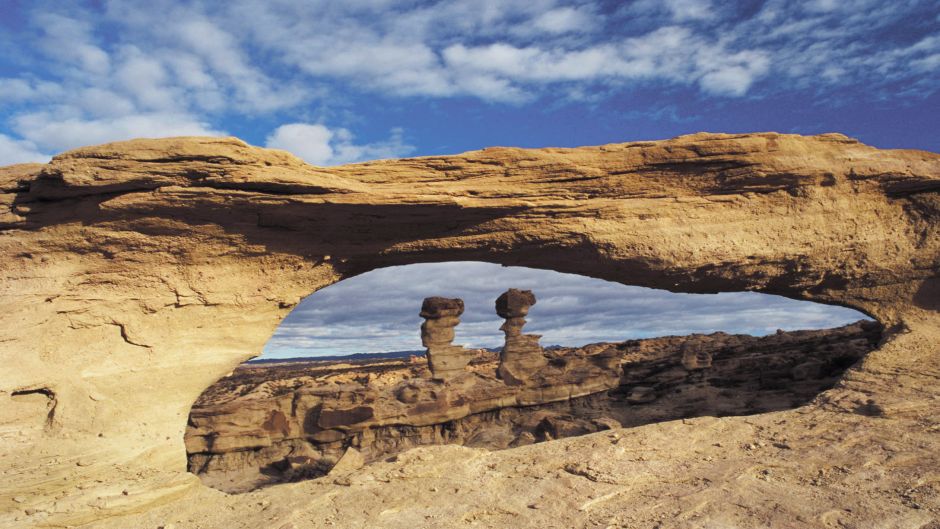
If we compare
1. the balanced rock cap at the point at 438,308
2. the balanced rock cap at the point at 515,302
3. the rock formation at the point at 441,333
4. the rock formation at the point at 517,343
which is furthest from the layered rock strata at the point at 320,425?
the balanced rock cap at the point at 515,302

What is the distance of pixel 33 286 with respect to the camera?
6914 millimetres

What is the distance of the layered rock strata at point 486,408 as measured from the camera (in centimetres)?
1348

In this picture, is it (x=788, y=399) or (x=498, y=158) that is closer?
(x=498, y=158)

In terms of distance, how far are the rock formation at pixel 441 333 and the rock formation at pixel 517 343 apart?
6.37 ft

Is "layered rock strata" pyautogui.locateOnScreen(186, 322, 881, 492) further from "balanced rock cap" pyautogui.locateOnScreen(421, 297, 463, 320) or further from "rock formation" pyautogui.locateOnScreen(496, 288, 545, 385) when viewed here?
"balanced rock cap" pyautogui.locateOnScreen(421, 297, 463, 320)

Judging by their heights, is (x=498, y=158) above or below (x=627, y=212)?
above

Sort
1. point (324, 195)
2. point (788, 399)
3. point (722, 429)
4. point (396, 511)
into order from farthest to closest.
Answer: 1. point (788, 399)
2. point (324, 195)
3. point (722, 429)
4. point (396, 511)

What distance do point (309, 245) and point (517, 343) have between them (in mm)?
15160

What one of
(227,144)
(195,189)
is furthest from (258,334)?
(227,144)

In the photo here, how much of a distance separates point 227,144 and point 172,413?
3530mm

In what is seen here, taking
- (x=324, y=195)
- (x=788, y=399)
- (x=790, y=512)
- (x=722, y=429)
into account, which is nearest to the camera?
(x=790, y=512)

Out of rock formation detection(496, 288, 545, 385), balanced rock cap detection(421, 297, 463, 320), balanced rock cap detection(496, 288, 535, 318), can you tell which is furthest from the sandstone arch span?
balanced rock cap detection(496, 288, 535, 318)

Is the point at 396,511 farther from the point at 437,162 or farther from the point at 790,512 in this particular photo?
the point at 437,162

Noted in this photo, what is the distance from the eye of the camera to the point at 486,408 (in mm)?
19547
